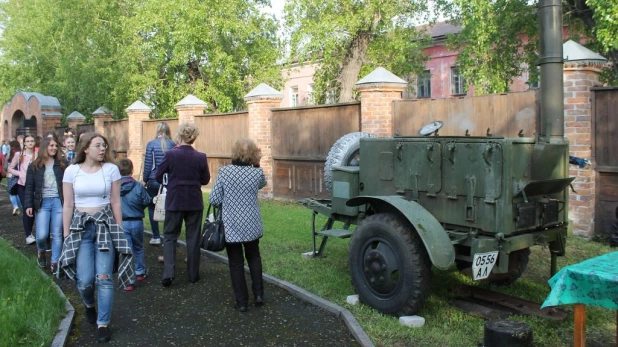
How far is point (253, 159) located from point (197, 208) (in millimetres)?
1260

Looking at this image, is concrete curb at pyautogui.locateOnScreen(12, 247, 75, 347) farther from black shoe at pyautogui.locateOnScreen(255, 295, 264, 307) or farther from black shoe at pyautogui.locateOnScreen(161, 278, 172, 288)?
black shoe at pyautogui.locateOnScreen(255, 295, 264, 307)

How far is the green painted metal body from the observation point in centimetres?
489

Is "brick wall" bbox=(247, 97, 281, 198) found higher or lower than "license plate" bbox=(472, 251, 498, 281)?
higher

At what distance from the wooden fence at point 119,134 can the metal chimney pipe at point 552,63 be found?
17.0 metres

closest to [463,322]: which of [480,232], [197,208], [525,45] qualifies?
[480,232]

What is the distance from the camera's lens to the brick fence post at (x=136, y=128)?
810 inches

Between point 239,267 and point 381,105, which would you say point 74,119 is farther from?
point 239,267

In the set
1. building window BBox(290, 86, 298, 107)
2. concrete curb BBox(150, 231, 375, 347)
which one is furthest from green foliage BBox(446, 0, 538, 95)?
building window BBox(290, 86, 298, 107)

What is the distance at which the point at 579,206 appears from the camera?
857 cm

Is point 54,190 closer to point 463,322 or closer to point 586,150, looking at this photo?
point 463,322

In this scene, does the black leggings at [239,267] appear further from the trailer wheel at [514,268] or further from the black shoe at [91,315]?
the trailer wheel at [514,268]

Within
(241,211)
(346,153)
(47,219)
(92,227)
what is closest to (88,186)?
(92,227)

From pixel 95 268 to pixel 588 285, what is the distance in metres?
3.73

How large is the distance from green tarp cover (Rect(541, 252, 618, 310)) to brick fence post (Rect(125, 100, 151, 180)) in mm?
18640
